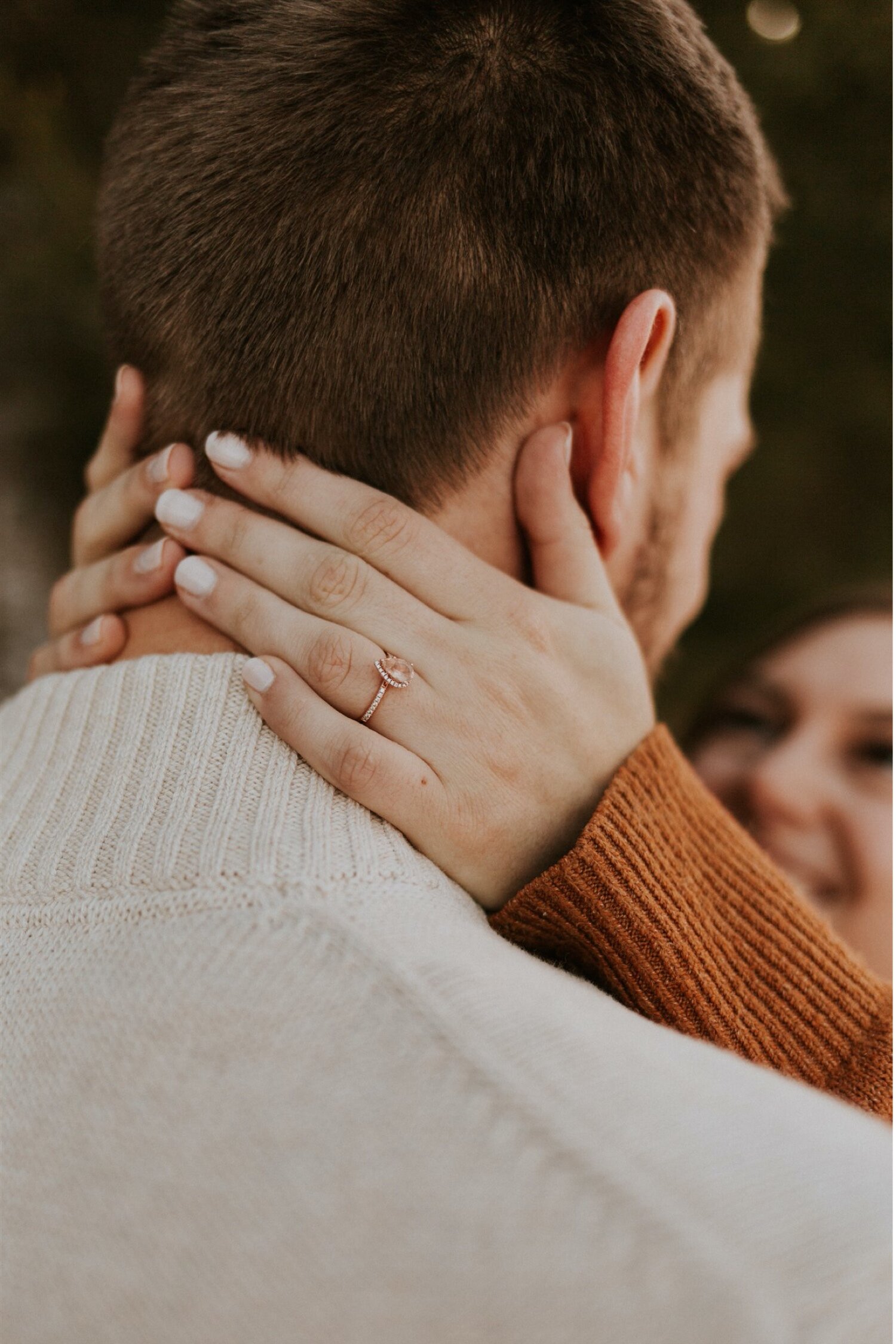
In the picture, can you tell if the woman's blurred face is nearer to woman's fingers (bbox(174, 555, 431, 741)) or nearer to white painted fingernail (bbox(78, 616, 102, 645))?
woman's fingers (bbox(174, 555, 431, 741))

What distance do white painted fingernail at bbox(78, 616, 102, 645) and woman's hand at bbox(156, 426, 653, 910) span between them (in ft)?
0.51

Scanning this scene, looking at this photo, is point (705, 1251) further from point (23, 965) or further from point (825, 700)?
point (825, 700)

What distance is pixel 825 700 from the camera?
2514mm

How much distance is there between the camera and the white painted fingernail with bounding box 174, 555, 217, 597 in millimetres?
1105

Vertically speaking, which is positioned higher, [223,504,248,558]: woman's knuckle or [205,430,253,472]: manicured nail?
[205,430,253,472]: manicured nail

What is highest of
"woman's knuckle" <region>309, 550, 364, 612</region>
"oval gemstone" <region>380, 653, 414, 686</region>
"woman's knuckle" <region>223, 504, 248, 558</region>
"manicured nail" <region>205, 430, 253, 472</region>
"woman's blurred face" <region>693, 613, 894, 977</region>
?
"manicured nail" <region>205, 430, 253, 472</region>

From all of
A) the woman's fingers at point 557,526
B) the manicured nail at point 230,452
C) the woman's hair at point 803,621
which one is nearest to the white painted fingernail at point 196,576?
the manicured nail at point 230,452

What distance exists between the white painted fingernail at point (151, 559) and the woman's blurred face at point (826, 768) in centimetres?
167

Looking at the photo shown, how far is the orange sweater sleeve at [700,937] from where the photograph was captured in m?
1.08

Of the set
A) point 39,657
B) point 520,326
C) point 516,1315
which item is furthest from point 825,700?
point 516,1315

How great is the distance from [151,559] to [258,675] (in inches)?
10.0

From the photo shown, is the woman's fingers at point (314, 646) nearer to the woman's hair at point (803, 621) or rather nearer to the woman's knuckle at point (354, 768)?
the woman's knuckle at point (354, 768)

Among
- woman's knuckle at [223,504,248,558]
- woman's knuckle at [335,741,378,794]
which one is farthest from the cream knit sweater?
woman's knuckle at [223,504,248,558]

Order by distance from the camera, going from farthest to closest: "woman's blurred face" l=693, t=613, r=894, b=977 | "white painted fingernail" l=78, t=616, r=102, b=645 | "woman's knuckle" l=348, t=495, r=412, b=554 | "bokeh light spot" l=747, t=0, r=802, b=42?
"bokeh light spot" l=747, t=0, r=802, b=42 → "woman's blurred face" l=693, t=613, r=894, b=977 → "white painted fingernail" l=78, t=616, r=102, b=645 → "woman's knuckle" l=348, t=495, r=412, b=554
